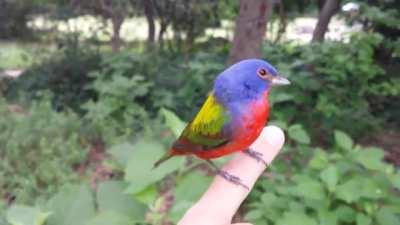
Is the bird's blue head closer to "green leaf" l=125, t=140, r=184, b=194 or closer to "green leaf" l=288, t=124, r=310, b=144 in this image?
"green leaf" l=125, t=140, r=184, b=194

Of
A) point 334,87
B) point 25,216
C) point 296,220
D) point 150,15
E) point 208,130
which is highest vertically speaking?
point 208,130

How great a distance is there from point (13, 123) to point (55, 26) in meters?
4.71

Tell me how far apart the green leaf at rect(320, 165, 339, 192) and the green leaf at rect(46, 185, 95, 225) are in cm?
144

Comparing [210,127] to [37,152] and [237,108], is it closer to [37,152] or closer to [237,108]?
[237,108]

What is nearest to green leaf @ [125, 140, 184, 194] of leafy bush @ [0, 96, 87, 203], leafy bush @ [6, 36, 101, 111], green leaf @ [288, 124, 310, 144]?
green leaf @ [288, 124, 310, 144]

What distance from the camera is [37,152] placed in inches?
167

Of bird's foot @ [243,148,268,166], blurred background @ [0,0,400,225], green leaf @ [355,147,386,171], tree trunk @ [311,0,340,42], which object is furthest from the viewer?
tree trunk @ [311,0,340,42]

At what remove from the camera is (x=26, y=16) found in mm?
11250

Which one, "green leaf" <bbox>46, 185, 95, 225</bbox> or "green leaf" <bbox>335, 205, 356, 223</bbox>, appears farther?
"green leaf" <bbox>335, 205, 356, 223</bbox>

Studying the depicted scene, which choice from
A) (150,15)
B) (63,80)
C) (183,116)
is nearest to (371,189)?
(183,116)

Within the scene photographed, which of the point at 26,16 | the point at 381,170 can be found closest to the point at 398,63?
the point at 381,170

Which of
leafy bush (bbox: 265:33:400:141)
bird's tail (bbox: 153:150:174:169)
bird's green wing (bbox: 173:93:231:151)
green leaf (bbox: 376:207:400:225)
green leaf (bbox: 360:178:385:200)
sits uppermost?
bird's green wing (bbox: 173:93:231:151)

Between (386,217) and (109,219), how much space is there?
1520mm

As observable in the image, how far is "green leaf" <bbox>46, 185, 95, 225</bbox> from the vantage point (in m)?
1.32
